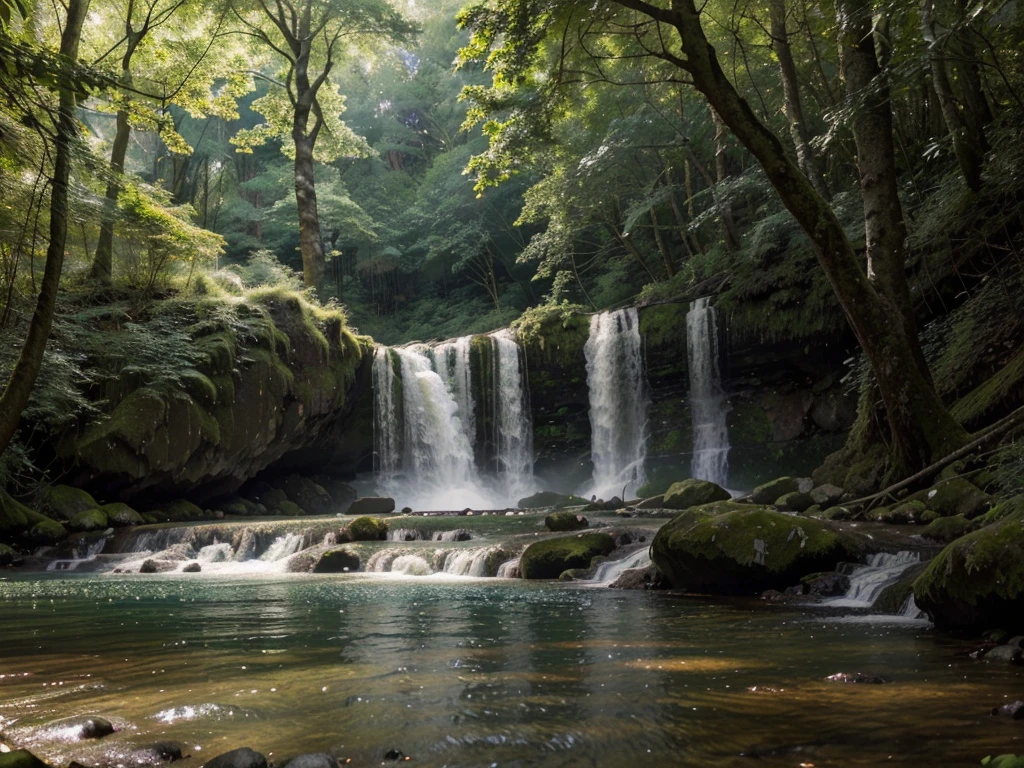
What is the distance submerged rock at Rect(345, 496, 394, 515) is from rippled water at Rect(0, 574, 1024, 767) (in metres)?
10.5

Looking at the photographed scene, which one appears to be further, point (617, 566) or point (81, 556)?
point (81, 556)

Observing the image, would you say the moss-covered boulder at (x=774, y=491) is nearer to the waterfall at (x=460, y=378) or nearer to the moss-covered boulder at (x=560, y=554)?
the moss-covered boulder at (x=560, y=554)

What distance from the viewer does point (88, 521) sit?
13289mm

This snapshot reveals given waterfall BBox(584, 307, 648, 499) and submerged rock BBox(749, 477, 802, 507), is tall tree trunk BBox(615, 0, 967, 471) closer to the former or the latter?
submerged rock BBox(749, 477, 802, 507)

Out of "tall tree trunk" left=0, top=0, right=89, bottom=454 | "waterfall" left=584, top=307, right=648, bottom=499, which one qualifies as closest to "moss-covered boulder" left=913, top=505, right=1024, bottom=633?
"tall tree trunk" left=0, top=0, right=89, bottom=454

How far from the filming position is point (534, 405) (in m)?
21.8

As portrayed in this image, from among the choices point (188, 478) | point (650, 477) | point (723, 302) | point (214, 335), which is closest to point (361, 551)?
point (188, 478)

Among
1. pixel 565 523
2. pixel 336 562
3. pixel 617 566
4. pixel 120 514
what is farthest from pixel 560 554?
pixel 120 514

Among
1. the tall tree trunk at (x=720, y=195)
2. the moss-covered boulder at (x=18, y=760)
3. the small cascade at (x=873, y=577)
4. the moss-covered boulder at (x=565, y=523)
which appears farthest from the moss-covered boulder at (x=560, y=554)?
the tall tree trunk at (x=720, y=195)

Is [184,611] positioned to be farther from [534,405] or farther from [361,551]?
[534,405]

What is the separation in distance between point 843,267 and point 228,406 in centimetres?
1290

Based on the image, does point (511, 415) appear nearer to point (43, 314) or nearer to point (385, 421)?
point (385, 421)

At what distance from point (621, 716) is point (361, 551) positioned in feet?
28.5

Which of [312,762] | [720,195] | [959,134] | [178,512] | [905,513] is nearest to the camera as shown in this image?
[312,762]
